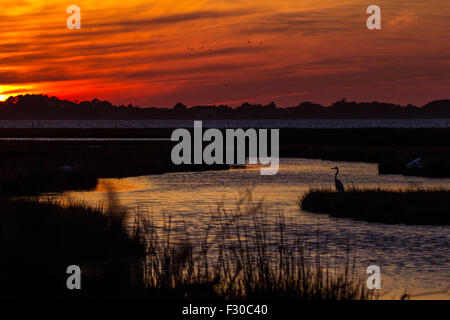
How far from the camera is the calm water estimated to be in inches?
683

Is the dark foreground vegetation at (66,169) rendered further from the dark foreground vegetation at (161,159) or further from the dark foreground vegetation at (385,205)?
Answer: the dark foreground vegetation at (385,205)

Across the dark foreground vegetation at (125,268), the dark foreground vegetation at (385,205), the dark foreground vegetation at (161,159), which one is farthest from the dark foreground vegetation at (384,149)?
the dark foreground vegetation at (125,268)

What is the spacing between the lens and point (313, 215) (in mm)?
27219

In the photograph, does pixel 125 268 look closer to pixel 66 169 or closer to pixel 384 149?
pixel 66 169

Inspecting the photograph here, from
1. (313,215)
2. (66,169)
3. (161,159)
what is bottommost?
(313,215)

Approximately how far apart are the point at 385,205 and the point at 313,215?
295 cm

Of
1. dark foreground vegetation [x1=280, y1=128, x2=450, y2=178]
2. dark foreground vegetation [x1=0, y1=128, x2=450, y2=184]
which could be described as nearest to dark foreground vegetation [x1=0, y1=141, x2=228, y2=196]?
dark foreground vegetation [x1=0, y1=128, x2=450, y2=184]

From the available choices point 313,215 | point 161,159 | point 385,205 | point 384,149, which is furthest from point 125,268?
point 384,149

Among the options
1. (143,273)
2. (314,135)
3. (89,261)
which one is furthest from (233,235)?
(314,135)

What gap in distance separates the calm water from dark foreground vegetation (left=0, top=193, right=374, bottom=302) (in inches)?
53.8

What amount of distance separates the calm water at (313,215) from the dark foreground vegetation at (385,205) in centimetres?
79

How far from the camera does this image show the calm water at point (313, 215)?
1734cm
